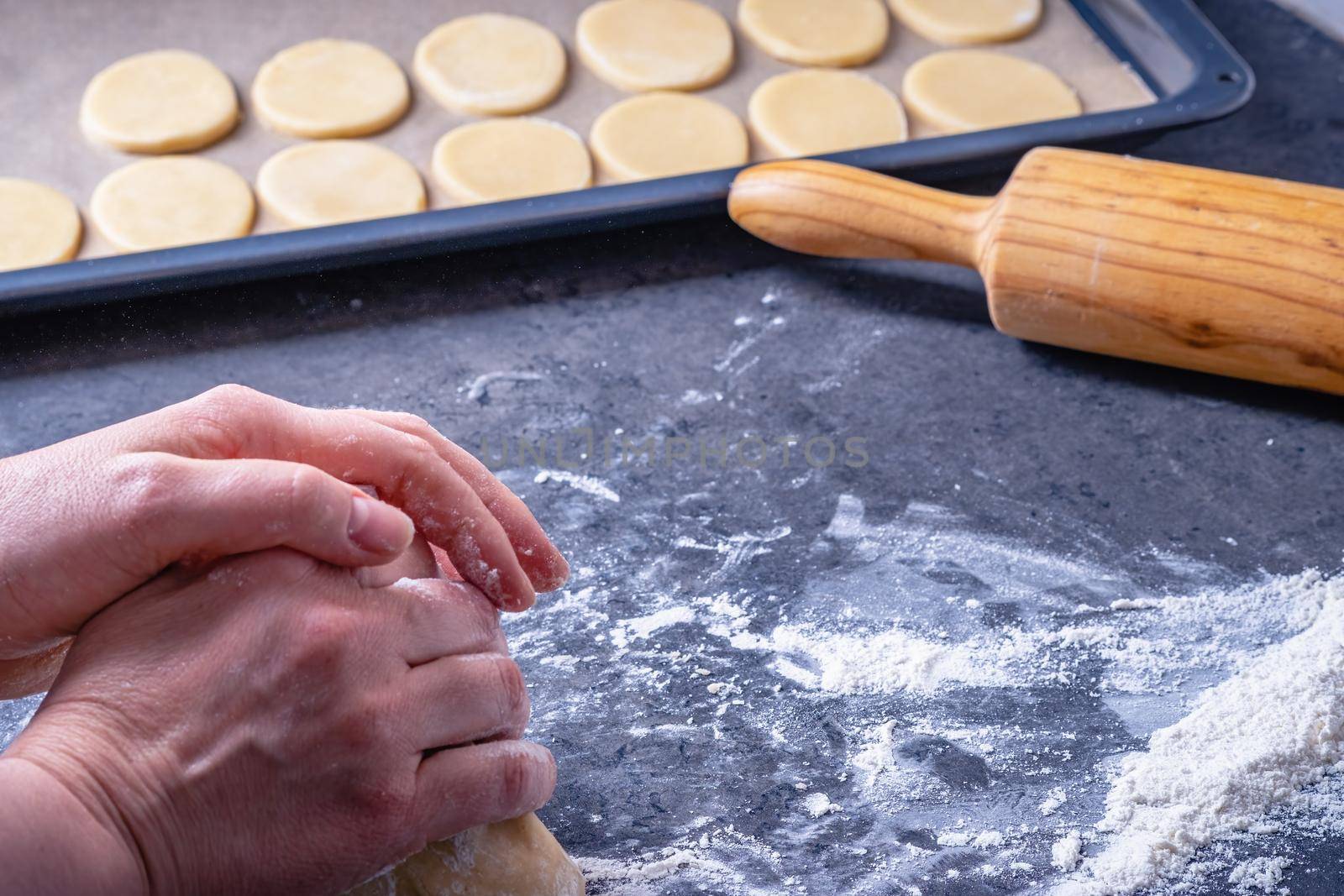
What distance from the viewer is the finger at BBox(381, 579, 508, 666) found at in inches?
36.6

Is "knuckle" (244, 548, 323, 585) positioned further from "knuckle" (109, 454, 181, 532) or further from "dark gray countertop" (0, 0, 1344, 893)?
"dark gray countertop" (0, 0, 1344, 893)

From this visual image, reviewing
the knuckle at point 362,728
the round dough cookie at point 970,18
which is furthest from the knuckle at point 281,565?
the round dough cookie at point 970,18

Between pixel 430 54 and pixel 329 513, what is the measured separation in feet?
4.76

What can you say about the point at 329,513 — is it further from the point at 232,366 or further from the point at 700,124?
the point at 700,124

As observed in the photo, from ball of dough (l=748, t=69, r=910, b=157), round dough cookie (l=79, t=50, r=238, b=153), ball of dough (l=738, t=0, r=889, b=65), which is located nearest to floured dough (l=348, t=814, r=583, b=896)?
ball of dough (l=748, t=69, r=910, b=157)

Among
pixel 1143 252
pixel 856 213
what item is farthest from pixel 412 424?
pixel 1143 252

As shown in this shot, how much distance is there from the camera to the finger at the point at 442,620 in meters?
0.93

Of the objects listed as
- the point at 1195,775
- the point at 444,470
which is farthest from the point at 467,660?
the point at 1195,775

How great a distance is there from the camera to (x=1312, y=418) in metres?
1.53

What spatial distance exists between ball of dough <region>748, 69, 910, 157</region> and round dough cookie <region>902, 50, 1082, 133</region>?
5 cm

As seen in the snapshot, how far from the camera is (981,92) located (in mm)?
2049

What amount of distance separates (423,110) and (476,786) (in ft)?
4.76

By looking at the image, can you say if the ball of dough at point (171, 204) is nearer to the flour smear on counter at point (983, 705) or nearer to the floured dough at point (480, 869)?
the flour smear on counter at point (983, 705)

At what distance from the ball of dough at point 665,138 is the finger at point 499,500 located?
0.97 m
